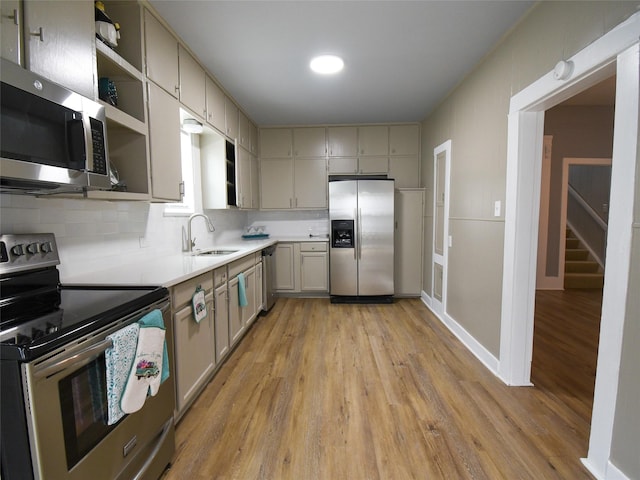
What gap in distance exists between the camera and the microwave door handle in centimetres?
84

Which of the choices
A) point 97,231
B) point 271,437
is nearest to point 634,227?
point 271,437

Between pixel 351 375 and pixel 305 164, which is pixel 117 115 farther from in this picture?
pixel 305 164

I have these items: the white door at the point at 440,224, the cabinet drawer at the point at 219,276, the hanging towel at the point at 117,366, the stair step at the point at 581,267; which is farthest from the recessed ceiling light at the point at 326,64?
the stair step at the point at 581,267

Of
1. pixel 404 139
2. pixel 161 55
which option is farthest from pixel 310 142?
pixel 161 55

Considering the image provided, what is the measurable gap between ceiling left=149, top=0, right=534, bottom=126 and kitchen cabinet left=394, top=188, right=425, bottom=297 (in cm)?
128

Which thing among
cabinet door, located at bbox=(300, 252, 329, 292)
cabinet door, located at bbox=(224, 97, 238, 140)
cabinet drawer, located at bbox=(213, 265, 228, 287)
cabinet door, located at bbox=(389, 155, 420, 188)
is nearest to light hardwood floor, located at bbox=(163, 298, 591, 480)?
cabinet drawer, located at bbox=(213, 265, 228, 287)

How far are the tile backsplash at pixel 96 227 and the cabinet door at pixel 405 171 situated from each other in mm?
2907

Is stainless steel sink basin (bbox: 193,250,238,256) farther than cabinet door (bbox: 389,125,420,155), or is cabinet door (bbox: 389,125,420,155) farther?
cabinet door (bbox: 389,125,420,155)

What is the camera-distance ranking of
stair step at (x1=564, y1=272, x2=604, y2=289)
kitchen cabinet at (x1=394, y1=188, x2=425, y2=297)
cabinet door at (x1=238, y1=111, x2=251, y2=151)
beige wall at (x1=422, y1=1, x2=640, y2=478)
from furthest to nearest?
stair step at (x1=564, y1=272, x2=604, y2=289)
kitchen cabinet at (x1=394, y1=188, x2=425, y2=297)
cabinet door at (x1=238, y1=111, x2=251, y2=151)
beige wall at (x1=422, y1=1, x2=640, y2=478)

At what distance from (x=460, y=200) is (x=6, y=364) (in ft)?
10.6

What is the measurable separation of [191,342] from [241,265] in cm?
104

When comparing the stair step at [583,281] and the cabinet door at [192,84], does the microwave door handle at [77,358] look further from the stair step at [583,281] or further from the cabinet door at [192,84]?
the stair step at [583,281]

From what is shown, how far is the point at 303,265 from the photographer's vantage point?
4.32 metres

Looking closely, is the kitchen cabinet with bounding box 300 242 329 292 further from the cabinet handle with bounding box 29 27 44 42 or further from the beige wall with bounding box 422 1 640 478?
the cabinet handle with bounding box 29 27 44 42
